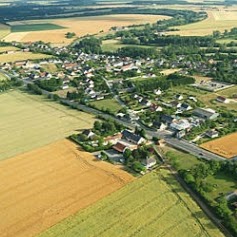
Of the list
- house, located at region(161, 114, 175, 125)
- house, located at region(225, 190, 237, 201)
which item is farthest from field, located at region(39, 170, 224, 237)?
house, located at region(161, 114, 175, 125)

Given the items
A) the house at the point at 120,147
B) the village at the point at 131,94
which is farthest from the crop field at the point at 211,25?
the house at the point at 120,147

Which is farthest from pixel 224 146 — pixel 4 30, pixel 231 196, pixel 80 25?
pixel 4 30

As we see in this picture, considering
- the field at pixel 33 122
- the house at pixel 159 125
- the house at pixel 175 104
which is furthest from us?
the house at pixel 175 104

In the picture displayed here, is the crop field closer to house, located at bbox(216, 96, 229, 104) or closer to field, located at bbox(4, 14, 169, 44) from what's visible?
field, located at bbox(4, 14, 169, 44)

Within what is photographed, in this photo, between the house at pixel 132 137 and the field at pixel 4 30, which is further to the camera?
the field at pixel 4 30

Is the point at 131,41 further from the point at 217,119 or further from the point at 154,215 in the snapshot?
the point at 154,215

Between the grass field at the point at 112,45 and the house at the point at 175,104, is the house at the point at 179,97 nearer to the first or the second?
the house at the point at 175,104

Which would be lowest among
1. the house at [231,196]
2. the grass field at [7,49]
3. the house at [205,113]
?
the grass field at [7,49]

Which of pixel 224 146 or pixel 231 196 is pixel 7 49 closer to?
pixel 224 146

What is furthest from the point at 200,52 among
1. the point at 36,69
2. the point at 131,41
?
the point at 36,69
